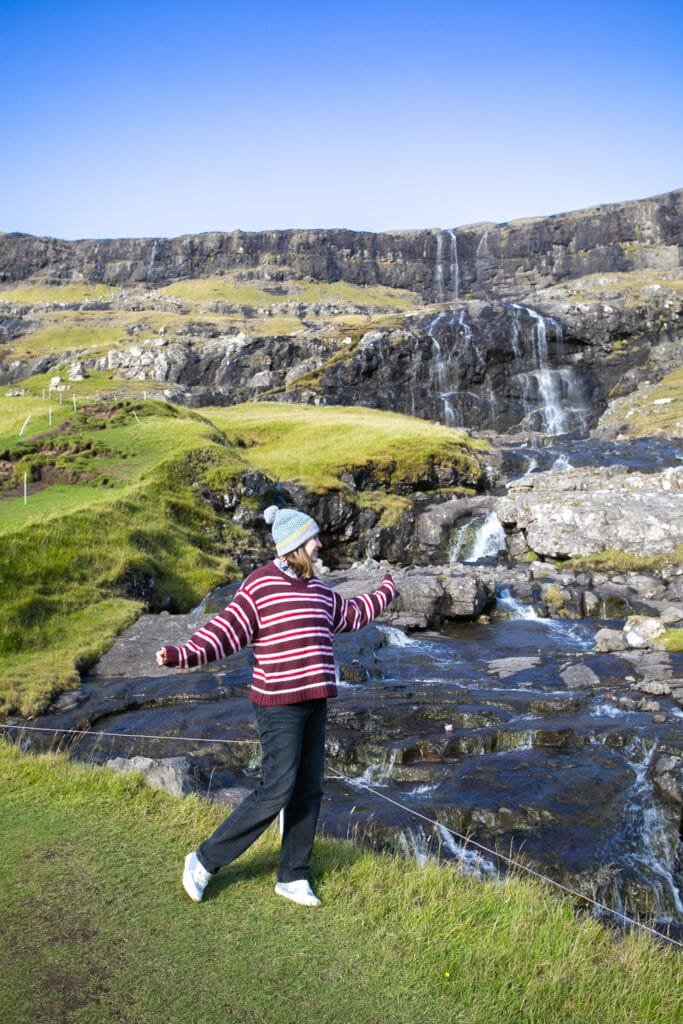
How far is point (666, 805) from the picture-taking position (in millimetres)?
12359

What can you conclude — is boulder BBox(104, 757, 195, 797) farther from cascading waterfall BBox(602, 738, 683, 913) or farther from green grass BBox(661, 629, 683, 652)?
green grass BBox(661, 629, 683, 652)

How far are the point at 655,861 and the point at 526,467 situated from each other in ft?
143

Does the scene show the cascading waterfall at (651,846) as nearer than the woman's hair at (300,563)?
No

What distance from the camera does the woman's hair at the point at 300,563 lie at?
6.47 meters

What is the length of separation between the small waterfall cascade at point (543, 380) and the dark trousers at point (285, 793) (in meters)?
70.0

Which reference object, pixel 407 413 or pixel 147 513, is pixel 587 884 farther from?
pixel 407 413

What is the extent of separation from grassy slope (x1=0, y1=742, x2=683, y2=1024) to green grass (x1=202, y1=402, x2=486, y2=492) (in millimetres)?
35336

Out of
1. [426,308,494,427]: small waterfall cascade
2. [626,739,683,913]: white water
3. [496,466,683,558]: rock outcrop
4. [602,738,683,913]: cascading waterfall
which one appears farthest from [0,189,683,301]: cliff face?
[602,738,683,913]: cascading waterfall

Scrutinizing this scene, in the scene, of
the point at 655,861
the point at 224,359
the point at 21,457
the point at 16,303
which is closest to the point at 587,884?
the point at 655,861

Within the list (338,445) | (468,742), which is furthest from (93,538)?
(338,445)

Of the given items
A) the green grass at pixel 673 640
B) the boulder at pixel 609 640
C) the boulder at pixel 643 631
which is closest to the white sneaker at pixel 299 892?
the boulder at pixel 609 640

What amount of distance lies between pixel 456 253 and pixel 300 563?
193 m

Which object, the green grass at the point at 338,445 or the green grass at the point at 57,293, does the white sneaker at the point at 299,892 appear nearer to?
the green grass at the point at 338,445

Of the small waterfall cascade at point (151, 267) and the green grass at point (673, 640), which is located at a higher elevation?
the small waterfall cascade at point (151, 267)
